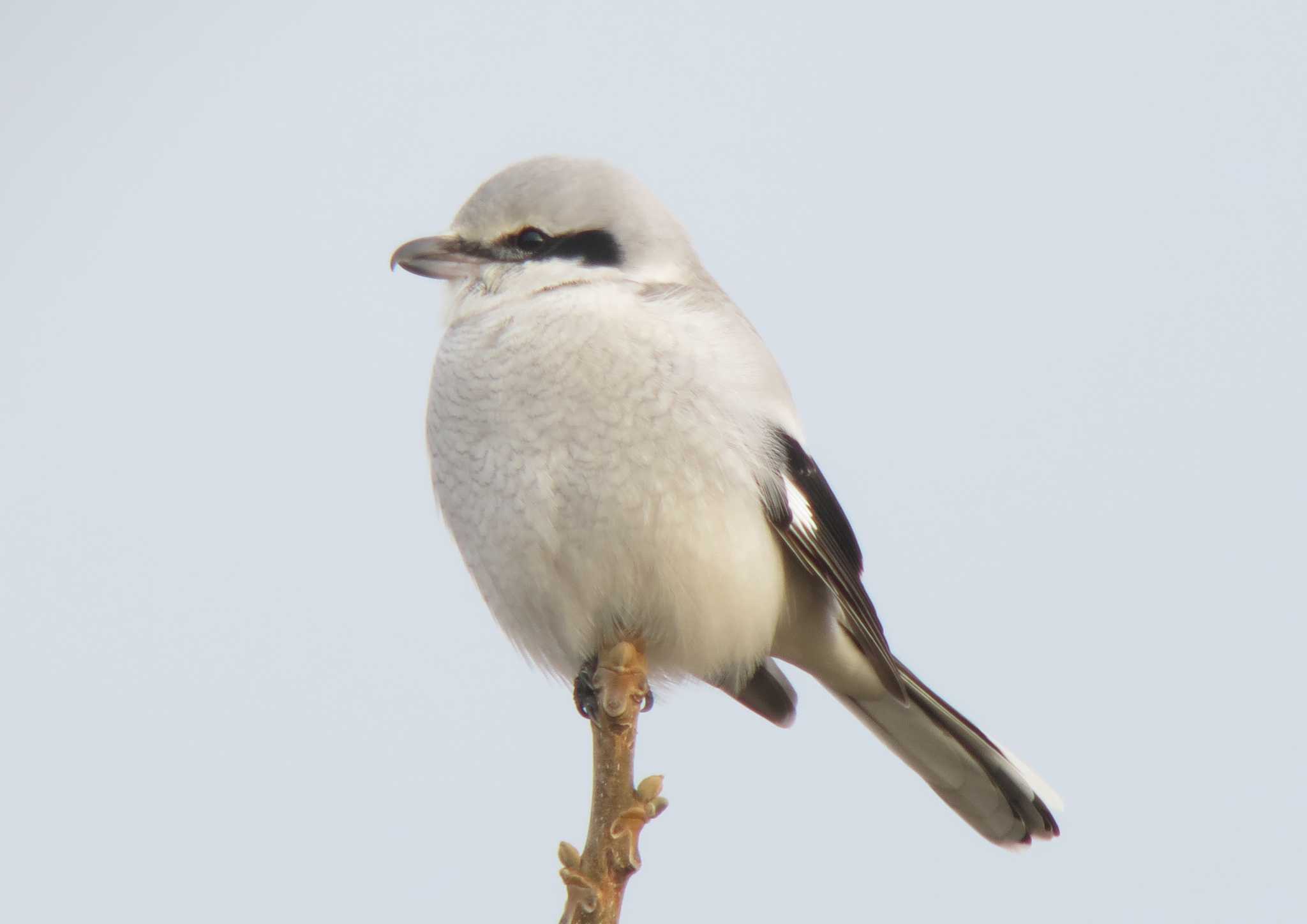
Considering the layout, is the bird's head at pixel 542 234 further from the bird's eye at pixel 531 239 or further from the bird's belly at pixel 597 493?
the bird's belly at pixel 597 493

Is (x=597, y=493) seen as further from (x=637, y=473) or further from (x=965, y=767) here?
(x=965, y=767)

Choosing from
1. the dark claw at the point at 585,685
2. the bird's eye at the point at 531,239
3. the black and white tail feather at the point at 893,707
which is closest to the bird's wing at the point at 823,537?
the black and white tail feather at the point at 893,707

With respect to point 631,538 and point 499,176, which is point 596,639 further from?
point 499,176

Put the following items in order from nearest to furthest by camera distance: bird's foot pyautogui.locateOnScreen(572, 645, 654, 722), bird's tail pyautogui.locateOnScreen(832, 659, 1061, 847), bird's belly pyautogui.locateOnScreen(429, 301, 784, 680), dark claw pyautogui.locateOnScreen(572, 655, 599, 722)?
1. bird's foot pyautogui.locateOnScreen(572, 645, 654, 722)
2. bird's belly pyautogui.locateOnScreen(429, 301, 784, 680)
3. dark claw pyautogui.locateOnScreen(572, 655, 599, 722)
4. bird's tail pyautogui.locateOnScreen(832, 659, 1061, 847)

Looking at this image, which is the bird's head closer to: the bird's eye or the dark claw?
the bird's eye

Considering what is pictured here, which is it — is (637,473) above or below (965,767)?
above

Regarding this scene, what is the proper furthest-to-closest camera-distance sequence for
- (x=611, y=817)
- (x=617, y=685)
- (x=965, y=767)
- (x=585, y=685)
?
(x=965, y=767) < (x=585, y=685) < (x=617, y=685) < (x=611, y=817)

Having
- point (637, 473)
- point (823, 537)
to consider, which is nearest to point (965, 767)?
point (823, 537)

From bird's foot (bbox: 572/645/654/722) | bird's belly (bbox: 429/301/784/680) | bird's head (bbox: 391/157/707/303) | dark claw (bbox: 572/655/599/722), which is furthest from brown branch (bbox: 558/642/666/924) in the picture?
bird's head (bbox: 391/157/707/303)
